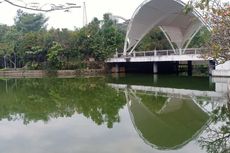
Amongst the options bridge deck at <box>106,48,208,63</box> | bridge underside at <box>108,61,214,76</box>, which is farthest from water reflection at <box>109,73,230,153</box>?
bridge underside at <box>108,61,214,76</box>

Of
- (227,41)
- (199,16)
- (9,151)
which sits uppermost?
(199,16)

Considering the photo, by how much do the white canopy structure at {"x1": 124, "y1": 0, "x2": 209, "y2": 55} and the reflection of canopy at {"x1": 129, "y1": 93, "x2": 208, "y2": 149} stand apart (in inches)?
616

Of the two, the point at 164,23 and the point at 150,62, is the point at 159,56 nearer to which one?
the point at 164,23

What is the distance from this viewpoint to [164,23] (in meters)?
33.5

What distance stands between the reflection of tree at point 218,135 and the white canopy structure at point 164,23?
1826cm

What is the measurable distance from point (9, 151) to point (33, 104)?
749 centimetres

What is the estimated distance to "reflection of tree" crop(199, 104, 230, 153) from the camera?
705 centimetres

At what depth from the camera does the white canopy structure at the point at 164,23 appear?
29.8 meters

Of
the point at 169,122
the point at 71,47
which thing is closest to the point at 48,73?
the point at 71,47

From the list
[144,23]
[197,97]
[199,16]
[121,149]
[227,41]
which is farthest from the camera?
[144,23]

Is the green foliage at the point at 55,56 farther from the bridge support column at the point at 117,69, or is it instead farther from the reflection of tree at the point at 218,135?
the reflection of tree at the point at 218,135

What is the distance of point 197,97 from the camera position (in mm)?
14477

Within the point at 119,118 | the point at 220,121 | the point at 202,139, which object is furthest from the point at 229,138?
the point at 119,118

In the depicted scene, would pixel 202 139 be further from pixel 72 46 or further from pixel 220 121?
pixel 72 46
